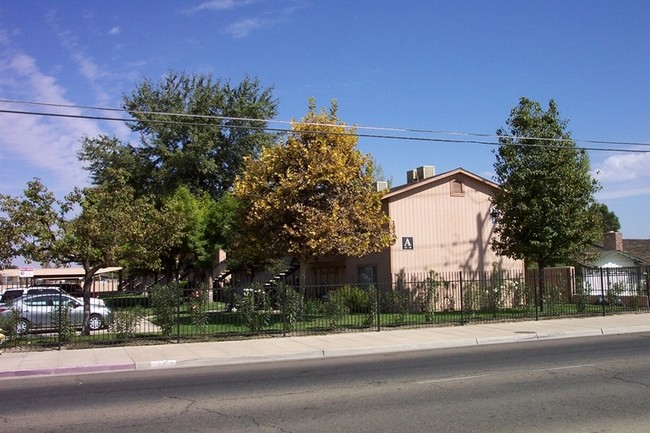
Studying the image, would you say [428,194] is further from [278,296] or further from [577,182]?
[278,296]

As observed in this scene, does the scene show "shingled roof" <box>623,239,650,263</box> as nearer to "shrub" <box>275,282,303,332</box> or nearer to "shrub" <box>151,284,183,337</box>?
"shrub" <box>275,282,303,332</box>

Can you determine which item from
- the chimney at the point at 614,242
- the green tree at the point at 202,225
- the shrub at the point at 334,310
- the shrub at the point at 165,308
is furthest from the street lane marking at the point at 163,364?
the chimney at the point at 614,242

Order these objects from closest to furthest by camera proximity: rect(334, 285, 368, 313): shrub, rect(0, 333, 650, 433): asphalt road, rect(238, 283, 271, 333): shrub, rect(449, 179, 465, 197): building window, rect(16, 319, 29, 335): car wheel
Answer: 1. rect(0, 333, 650, 433): asphalt road
2. rect(16, 319, 29, 335): car wheel
3. rect(238, 283, 271, 333): shrub
4. rect(334, 285, 368, 313): shrub
5. rect(449, 179, 465, 197): building window

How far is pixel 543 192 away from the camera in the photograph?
77.8ft

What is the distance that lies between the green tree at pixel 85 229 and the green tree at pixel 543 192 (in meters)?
13.9

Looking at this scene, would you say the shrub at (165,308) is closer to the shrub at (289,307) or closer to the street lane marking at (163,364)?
the shrub at (289,307)

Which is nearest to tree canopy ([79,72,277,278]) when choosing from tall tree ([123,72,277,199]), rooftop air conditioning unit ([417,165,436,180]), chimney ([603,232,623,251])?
tall tree ([123,72,277,199])

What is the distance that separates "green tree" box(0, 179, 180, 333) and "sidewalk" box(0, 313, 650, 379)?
3.01 m

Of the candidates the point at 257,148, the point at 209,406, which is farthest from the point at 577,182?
the point at 257,148

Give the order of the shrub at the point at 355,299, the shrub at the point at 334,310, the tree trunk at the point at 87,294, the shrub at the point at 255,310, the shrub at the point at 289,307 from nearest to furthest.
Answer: the tree trunk at the point at 87,294 → the shrub at the point at 255,310 → the shrub at the point at 289,307 → the shrub at the point at 334,310 → the shrub at the point at 355,299

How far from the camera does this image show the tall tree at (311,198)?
21578 mm

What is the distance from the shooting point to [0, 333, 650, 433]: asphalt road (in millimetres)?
7465

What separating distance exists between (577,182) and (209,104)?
81.2ft

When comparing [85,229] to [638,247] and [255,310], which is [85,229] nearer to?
[255,310]
